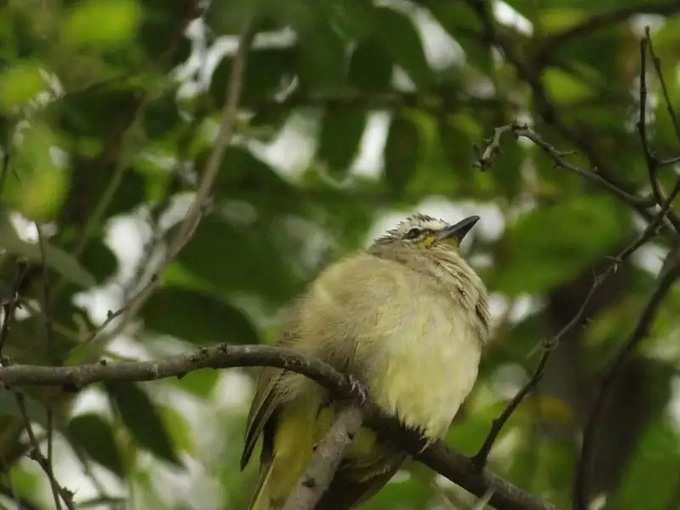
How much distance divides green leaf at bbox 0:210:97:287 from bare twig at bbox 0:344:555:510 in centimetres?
69

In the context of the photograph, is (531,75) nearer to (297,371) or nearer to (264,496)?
(264,496)

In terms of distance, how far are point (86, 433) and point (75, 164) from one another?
113 centimetres

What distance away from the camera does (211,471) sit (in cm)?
752

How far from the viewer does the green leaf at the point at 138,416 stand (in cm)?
457

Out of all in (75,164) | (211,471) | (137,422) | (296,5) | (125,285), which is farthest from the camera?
(211,471)

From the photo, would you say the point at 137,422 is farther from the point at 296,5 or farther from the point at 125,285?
the point at 296,5

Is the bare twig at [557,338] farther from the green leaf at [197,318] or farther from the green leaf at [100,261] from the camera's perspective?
the green leaf at [100,261]

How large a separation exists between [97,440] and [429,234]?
1544mm

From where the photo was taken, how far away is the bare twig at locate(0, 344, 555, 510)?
115 inches

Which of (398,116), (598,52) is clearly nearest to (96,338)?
(398,116)

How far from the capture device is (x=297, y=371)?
3.58 meters

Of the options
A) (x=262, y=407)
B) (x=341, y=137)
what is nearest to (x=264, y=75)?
(x=341, y=137)

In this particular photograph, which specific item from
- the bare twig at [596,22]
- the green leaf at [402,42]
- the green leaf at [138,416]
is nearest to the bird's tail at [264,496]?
the green leaf at [138,416]

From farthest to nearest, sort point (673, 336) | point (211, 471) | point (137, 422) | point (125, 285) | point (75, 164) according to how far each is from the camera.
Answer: point (211, 471), point (673, 336), point (75, 164), point (125, 285), point (137, 422)
